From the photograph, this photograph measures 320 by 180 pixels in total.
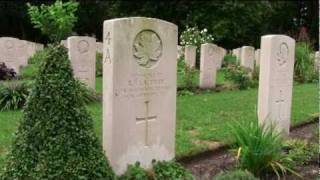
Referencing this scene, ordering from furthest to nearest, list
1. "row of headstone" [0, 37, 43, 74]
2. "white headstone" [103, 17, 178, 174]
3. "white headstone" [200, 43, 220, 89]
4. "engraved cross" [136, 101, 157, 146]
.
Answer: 1. "row of headstone" [0, 37, 43, 74]
2. "white headstone" [200, 43, 220, 89]
3. "engraved cross" [136, 101, 157, 146]
4. "white headstone" [103, 17, 178, 174]

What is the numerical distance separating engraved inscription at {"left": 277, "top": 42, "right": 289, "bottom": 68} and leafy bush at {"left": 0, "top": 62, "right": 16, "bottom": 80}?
31.0 ft

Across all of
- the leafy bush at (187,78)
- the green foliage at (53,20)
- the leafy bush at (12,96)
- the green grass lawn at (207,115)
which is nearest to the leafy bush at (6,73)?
the leafy bush at (12,96)

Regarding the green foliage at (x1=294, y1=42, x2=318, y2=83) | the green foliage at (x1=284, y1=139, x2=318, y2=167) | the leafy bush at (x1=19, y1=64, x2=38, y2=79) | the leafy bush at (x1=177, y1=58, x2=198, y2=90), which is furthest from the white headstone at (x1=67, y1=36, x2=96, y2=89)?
the green foliage at (x1=294, y1=42, x2=318, y2=83)

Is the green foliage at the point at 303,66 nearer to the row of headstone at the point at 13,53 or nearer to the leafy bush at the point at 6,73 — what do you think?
the row of headstone at the point at 13,53

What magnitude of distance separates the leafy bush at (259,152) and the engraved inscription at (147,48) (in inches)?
55.4

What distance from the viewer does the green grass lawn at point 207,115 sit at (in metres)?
8.44

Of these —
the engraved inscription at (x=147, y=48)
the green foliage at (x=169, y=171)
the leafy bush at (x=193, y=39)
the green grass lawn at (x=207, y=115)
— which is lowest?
the green foliage at (x=169, y=171)

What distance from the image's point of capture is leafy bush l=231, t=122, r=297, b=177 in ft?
22.4

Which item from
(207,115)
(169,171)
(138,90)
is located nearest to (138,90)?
(138,90)

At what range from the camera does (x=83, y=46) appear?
13141 mm

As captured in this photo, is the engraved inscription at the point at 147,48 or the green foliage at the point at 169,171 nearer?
the engraved inscription at the point at 147,48

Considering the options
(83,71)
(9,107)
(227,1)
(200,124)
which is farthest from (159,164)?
(227,1)

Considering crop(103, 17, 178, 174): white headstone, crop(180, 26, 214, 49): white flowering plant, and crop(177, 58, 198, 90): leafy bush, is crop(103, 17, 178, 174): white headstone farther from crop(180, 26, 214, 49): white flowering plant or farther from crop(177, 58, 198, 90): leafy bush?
crop(180, 26, 214, 49): white flowering plant

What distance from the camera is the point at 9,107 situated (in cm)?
1127
